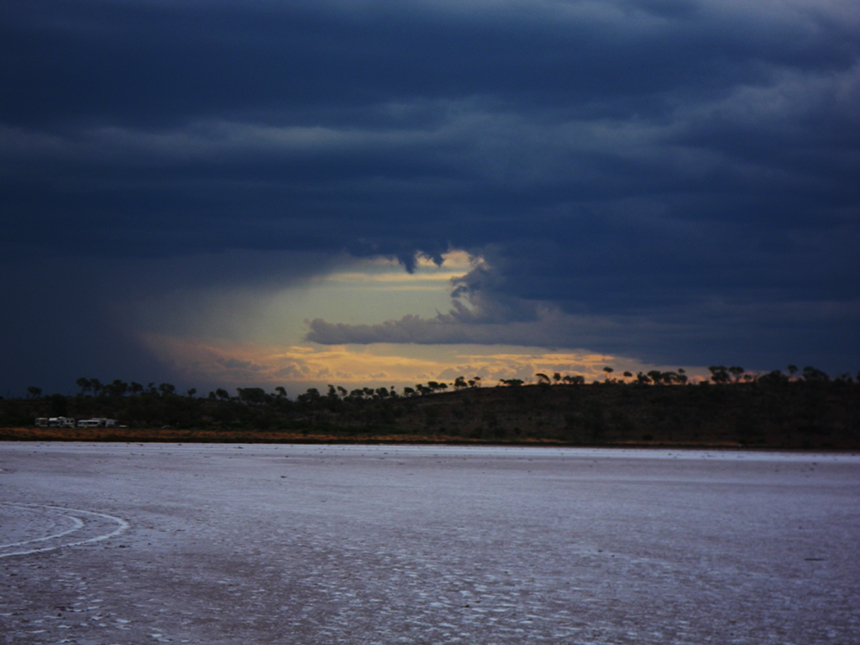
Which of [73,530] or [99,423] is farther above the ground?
[73,530]

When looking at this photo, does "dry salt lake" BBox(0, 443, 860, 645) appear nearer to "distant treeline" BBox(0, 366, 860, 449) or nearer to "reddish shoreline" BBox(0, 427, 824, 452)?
"reddish shoreline" BBox(0, 427, 824, 452)

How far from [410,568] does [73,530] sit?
291 inches

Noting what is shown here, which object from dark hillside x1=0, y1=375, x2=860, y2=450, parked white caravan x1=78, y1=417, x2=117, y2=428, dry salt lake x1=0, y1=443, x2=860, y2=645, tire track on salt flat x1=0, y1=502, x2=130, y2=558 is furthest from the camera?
dark hillside x1=0, y1=375, x2=860, y2=450

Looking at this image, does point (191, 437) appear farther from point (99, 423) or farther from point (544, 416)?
point (544, 416)

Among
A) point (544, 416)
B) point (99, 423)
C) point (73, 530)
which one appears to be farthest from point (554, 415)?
point (73, 530)

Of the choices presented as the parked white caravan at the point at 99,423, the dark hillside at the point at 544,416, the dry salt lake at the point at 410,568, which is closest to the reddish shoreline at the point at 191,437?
the dark hillside at the point at 544,416

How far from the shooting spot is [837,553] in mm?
18969

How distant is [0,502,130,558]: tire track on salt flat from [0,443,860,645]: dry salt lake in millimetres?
55

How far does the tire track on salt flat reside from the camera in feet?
49.5

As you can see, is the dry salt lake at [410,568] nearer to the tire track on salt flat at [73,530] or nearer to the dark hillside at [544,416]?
the tire track on salt flat at [73,530]

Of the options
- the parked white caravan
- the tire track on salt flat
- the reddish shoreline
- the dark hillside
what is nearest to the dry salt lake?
the tire track on salt flat

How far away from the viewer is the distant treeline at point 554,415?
13588 cm

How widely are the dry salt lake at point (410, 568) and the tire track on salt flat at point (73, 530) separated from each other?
6 cm

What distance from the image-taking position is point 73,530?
57.1 ft
